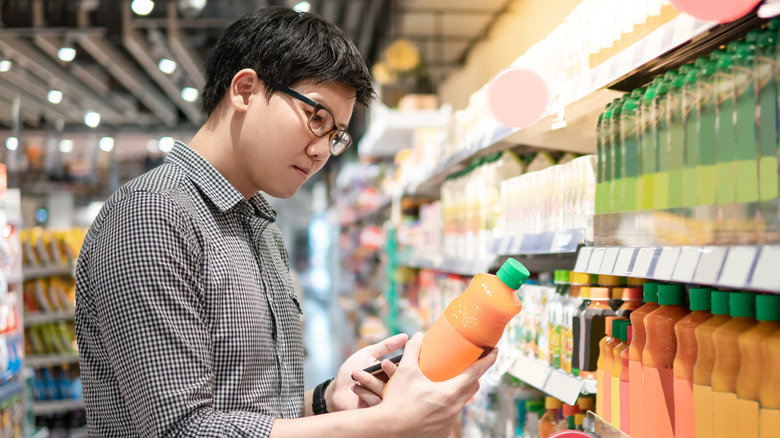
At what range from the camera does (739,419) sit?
1041mm

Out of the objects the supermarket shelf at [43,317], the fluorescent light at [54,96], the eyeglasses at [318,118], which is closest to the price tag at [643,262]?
the eyeglasses at [318,118]

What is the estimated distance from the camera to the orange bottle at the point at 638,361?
1366mm

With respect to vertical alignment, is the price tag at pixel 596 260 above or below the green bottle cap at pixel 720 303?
above

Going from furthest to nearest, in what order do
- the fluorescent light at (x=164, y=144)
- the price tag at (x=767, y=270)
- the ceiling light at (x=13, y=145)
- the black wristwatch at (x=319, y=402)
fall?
the fluorescent light at (x=164, y=144), the ceiling light at (x=13, y=145), the black wristwatch at (x=319, y=402), the price tag at (x=767, y=270)

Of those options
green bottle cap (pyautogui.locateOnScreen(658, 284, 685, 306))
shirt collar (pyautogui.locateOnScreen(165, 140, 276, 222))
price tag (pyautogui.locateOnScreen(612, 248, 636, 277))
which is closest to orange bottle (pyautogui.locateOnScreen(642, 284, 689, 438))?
green bottle cap (pyautogui.locateOnScreen(658, 284, 685, 306))

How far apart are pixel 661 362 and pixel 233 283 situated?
0.85 metres

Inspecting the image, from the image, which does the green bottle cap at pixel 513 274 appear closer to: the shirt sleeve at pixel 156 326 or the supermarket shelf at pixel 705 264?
the supermarket shelf at pixel 705 264

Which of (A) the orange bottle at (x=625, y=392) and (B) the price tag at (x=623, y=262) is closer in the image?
(B) the price tag at (x=623, y=262)

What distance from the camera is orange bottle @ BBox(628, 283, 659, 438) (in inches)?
53.8

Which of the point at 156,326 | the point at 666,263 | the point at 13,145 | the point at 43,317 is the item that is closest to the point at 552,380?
the point at 666,263

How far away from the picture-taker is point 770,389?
986 mm

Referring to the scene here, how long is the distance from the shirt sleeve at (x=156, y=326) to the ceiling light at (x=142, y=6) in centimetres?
592

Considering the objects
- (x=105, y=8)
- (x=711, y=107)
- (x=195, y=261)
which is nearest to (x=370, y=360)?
(x=195, y=261)

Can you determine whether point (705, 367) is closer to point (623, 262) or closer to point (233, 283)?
point (623, 262)
